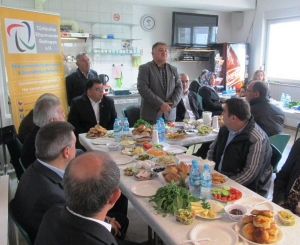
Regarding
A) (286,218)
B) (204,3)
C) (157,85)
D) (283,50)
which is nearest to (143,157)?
(286,218)

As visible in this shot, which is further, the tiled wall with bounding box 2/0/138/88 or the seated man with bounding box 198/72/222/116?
the tiled wall with bounding box 2/0/138/88

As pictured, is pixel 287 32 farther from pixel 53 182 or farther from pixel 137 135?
pixel 53 182

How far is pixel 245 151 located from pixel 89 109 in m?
2.00

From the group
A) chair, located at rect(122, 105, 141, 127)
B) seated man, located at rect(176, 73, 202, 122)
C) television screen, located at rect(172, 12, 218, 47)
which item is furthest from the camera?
television screen, located at rect(172, 12, 218, 47)

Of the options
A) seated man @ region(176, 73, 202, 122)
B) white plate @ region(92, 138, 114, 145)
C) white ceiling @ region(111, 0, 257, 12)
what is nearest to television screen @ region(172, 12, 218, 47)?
white ceiling @ region(111, 0, 257, 12)

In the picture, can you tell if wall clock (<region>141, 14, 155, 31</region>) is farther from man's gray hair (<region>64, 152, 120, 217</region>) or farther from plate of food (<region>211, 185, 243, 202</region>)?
man's gray hair (<region>64, 152, 120, 217</region>)

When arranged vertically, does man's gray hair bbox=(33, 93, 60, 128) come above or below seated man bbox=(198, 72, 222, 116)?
above

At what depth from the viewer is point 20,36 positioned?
3.51 m

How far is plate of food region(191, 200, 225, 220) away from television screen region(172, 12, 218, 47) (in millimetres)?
5476

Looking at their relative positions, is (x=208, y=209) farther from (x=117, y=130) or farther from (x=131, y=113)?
(x=131, y=113)

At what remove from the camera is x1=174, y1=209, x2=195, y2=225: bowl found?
136cm

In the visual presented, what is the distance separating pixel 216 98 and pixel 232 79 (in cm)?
255

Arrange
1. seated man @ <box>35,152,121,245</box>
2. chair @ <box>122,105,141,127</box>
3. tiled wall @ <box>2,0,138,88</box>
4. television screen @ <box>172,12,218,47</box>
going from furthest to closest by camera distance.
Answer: television screen @ <box>172,12,218,47</box> < tiled wall @ <box>2,0,138,88</box> < chair @ <box>122,105,141,127</box> < seated man @ <box>35,152,121,245</box>

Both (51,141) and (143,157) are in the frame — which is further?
(143,157)
